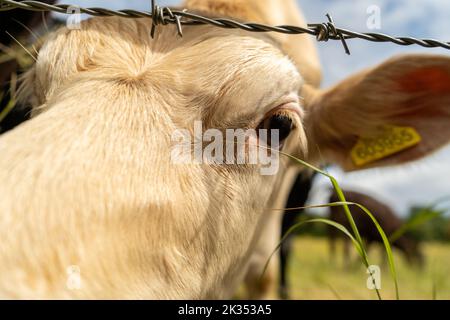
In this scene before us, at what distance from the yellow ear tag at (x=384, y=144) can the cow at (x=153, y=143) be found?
5 cm

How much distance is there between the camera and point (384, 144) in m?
3.05

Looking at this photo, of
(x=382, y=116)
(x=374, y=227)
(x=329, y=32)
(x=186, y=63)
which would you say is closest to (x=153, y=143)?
(x=186, y=63)

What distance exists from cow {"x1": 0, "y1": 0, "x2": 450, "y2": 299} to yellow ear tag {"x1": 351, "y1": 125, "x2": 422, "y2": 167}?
0.17 feet

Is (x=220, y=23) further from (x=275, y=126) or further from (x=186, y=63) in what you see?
(x=275, y=126)

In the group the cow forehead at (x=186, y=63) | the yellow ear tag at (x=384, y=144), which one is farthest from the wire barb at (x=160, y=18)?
the yellow ear tag at (x=384, y=144)

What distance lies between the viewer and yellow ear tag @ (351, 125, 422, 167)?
9.86 ft

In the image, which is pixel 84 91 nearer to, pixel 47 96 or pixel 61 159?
pixel 47 96

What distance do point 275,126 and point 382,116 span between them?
92 cm

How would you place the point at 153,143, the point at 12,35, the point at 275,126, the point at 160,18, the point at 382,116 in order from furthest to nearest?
the point at 12,35 < the point at 382,116 < the point at 275,126 < the point at 160,18 < the point at 153,143

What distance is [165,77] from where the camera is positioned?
7.01ft

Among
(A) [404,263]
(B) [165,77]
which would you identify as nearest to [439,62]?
(B) [165,77]

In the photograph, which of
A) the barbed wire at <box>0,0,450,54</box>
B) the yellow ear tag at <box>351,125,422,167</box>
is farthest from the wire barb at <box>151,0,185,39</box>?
the yellow ear tag at <box>351,125,422,167</box>

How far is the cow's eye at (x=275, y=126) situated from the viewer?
2287 mm

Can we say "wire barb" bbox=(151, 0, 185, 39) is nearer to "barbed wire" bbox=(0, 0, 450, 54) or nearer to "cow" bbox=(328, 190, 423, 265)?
"barbed wire" bbox=(0, 0, 450, 54)
